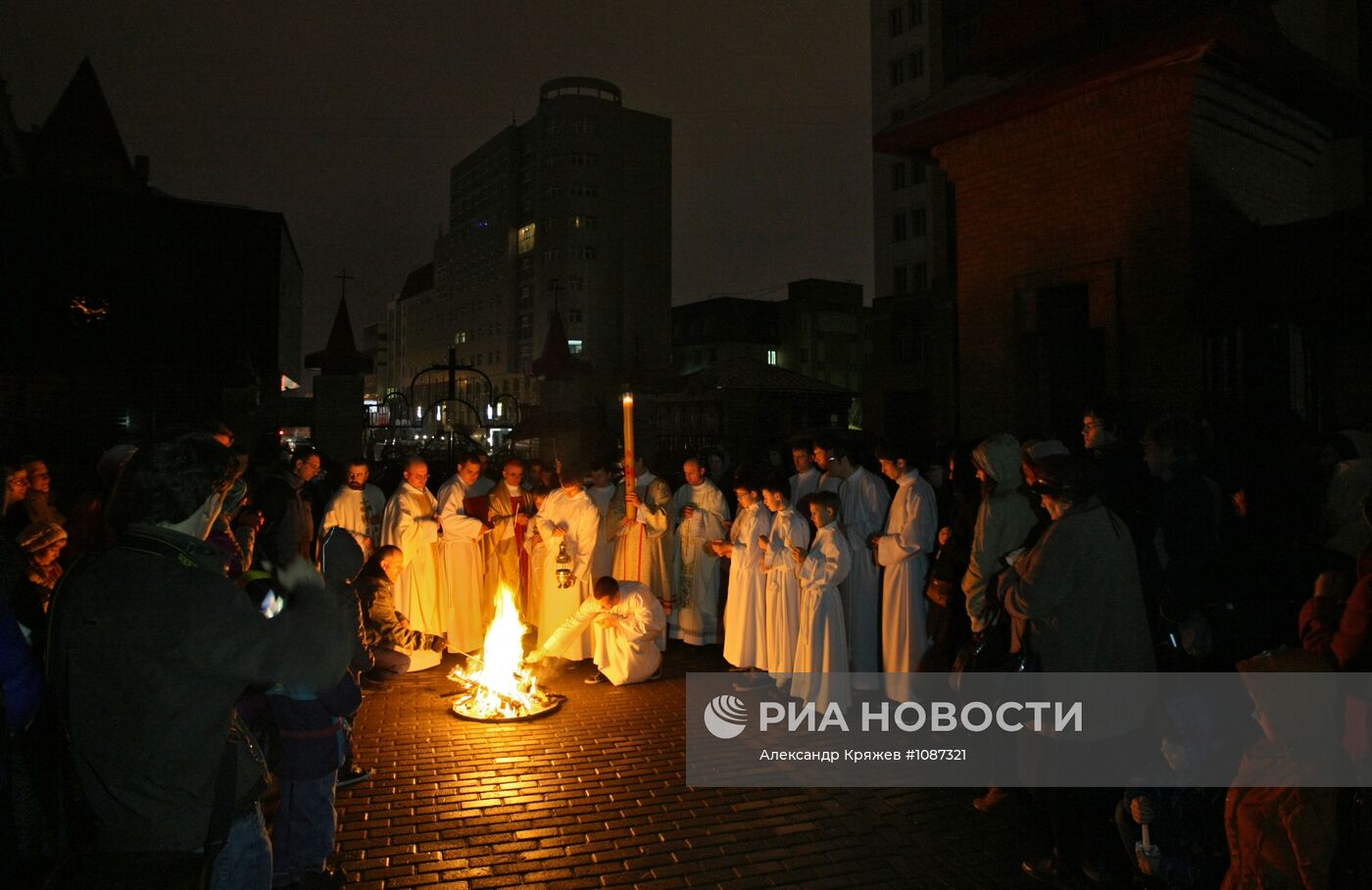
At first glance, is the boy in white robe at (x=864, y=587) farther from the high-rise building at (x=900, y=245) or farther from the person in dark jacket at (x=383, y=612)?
the high-rise building at (x=900, y=245)

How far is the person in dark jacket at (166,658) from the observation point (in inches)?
95.1

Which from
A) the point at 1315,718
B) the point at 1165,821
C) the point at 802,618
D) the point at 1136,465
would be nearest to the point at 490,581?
the point at 802,618

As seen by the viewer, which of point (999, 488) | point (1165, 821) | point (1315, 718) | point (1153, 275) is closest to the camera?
point (1315, 718)

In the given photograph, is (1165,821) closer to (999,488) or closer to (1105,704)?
(1105,704)

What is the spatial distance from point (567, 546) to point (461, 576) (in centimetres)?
131

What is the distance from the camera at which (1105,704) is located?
14.4 feet

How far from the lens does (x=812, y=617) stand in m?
7.39

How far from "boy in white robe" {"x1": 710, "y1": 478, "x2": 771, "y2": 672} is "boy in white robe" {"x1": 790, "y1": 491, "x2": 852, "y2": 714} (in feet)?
2.46

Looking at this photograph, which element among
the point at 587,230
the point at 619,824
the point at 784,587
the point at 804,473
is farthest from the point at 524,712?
the point at 587,230

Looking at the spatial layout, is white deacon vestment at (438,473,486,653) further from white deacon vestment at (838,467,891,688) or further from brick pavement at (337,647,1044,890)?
white deacon vestment at (838,467,891,688)

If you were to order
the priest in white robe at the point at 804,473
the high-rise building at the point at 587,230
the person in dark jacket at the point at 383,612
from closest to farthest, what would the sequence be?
the person in dark jacket at the point at 383,612 < the priest in white robe at the point at 804,473 < the high-rise building at the point at 587,230

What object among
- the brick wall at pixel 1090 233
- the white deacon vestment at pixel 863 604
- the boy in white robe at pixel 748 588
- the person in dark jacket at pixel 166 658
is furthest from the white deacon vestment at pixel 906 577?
the person in dark jacket at pixel 166 658

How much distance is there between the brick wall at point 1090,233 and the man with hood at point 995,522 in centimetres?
402

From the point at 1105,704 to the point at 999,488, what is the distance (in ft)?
5.87
